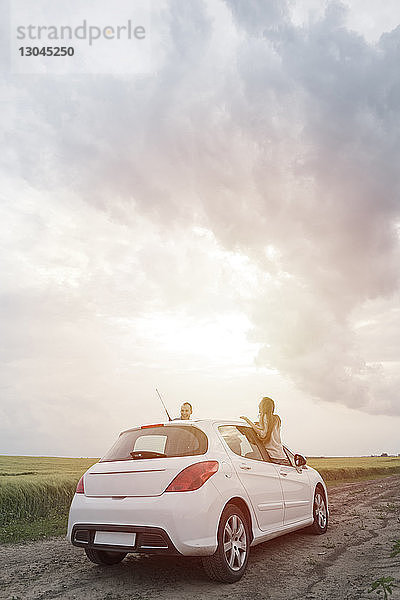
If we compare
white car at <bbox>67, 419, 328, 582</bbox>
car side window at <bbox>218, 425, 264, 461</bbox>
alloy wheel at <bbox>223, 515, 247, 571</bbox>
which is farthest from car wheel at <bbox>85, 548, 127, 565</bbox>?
car side window at <bbox>218, 425, 264, 461</bbox>

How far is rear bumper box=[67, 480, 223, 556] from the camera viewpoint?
5.56 meters

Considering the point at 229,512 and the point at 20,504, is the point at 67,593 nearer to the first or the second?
the point at 229,512

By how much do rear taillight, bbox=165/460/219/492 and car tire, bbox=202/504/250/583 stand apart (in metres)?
0.48

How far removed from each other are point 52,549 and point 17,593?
2.79 meters

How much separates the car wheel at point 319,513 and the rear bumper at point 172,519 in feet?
12.0

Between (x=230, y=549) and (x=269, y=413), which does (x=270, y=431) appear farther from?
(x=230, y=549)

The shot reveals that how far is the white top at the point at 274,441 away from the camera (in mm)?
7844

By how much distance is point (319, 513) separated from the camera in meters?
9.06

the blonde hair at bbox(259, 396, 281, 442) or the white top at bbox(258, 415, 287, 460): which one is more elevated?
the blonde hair at bbox(259, 396, 281, 442)

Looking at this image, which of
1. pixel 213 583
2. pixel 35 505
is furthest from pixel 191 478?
pixel 35 505

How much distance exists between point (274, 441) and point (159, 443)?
2252 millimetres

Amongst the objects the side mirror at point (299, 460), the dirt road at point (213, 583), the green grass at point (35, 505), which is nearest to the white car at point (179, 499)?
the dirt road at point (213, 583)

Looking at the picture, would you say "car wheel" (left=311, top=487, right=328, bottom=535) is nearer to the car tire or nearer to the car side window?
the car side window

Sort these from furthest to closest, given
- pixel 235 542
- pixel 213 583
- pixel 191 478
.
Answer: pixel 235 542
pixel 213 583
pixel 191 478
